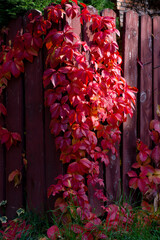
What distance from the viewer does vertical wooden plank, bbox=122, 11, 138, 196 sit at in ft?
8.82

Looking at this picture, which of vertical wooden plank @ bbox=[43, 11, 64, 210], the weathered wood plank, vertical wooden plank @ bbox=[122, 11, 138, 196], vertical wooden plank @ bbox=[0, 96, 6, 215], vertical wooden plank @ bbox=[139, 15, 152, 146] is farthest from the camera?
the weathered wood plank

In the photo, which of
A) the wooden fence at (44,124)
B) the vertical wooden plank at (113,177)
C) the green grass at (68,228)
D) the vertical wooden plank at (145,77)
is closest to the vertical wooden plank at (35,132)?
the wooden fence at (44,124)

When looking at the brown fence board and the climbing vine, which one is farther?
the brown fence board

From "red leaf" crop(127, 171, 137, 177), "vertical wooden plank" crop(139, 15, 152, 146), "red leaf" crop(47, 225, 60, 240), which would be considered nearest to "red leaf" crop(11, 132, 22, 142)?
"red leaf" crop(47, 225, 60, 240)

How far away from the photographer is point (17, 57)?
242 cm

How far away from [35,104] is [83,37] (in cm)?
76

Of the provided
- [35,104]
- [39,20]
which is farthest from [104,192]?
[39,20]

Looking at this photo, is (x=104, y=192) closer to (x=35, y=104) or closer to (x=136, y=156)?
(x=136, y=156)

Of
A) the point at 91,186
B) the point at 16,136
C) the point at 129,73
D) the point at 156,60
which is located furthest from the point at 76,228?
the point at 156,60

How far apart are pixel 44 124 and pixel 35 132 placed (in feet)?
0.38

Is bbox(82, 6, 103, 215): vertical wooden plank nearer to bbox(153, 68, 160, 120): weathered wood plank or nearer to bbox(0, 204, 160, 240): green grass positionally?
bbox(0, 204, 160, 240): green grass

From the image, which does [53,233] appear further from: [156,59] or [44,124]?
[156,59]

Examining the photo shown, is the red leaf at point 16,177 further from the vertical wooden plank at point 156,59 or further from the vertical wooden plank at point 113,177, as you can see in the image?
the vertical wooden plank at point 156,59

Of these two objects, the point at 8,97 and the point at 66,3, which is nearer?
the point at 66,3
